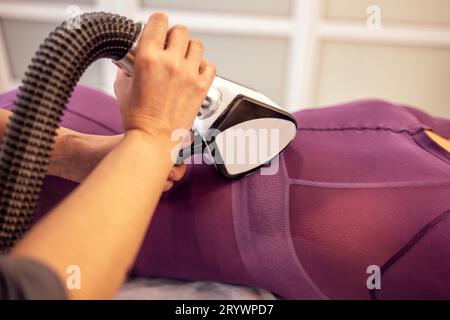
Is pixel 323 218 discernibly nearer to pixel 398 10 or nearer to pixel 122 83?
pixel 122 83

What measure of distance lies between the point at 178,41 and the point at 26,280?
33 cm

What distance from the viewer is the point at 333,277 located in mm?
676

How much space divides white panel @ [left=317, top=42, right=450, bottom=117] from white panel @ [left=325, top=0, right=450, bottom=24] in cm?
11

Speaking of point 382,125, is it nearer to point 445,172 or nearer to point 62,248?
point 445,172

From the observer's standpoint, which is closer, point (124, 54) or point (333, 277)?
point (124, 54)

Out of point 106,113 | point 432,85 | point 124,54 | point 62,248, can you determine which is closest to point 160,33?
point 124,54

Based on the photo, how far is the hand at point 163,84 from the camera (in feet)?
1.48

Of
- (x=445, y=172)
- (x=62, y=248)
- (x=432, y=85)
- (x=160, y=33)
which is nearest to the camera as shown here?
(x=62, y=248)

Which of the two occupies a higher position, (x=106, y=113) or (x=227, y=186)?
(x=106, y=113)

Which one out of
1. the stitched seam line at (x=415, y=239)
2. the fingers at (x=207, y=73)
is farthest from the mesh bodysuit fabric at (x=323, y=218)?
the fingers at (x=207, y=73)

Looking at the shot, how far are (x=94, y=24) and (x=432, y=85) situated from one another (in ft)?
4.70

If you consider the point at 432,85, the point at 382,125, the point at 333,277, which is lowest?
the point at 333,277

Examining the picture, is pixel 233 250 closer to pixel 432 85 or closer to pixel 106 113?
pixel 106 113

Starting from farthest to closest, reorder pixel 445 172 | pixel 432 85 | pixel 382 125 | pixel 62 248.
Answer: pixel 432 85 < pixel 382 125 < pixel 445 172 < pixel 62 248
